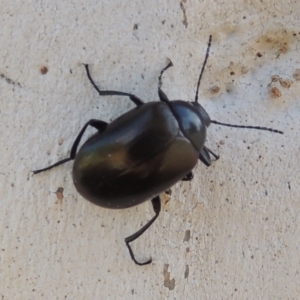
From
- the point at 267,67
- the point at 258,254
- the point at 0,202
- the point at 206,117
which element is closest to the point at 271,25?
the point at 267,67

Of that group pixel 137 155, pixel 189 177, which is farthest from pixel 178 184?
pixel 137 155


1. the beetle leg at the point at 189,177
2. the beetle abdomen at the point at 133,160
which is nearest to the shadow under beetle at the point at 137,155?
the beetle abdomen at the point at 133,160

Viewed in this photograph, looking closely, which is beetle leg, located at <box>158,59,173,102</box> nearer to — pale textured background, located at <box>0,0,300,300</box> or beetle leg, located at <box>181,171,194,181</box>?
pale textured background, located at <box>0,0,300,300</box>

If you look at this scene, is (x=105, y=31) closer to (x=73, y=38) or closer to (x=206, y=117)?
(x=73, y=38)

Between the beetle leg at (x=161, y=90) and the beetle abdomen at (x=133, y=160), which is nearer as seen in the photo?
the beetle abdomen at (x=133, y=160)

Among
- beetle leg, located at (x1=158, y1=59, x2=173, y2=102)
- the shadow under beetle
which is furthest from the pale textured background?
the shadow under beetle

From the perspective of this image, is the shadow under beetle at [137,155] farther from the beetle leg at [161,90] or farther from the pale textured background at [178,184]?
the pale textured background at [178,184]
